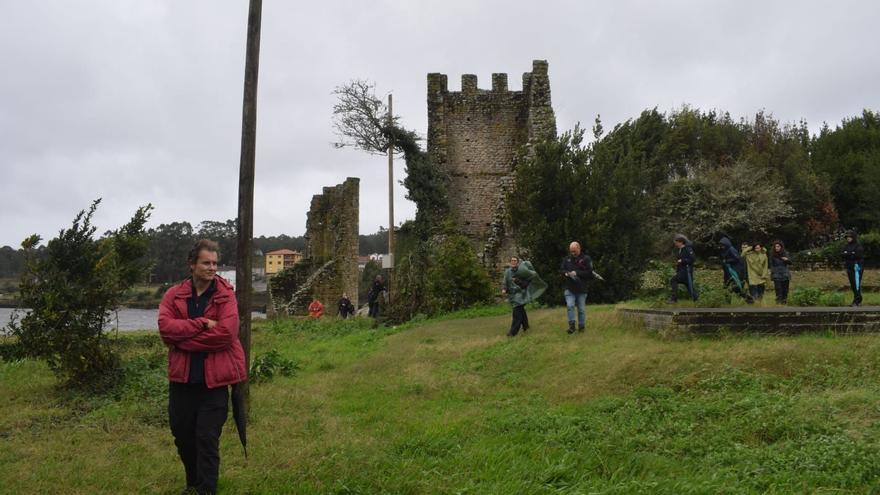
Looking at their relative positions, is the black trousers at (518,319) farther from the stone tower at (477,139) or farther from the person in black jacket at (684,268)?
the stone tower at (477,139)

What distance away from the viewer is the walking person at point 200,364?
4.50m

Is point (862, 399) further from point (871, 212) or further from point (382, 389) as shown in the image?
point (871, 212)

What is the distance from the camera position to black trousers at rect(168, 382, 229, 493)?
4.47 meters

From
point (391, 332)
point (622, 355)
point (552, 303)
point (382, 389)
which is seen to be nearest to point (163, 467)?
point (382, 389)

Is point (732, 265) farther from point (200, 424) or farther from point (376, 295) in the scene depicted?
point (376, 295)

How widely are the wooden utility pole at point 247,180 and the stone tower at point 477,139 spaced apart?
60.6 ft

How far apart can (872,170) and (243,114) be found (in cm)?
3386

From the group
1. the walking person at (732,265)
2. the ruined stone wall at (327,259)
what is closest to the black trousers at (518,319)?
the walking person at (732,265)

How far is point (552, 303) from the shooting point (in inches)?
683

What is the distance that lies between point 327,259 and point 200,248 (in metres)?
23.0

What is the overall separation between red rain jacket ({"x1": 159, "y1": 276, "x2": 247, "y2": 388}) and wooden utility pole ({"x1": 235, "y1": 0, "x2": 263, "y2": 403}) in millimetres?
2283

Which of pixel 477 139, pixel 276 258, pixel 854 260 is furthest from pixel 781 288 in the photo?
pixel 276 258

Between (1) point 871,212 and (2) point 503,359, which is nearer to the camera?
(2) point 503,359

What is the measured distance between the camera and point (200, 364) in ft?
14.9
